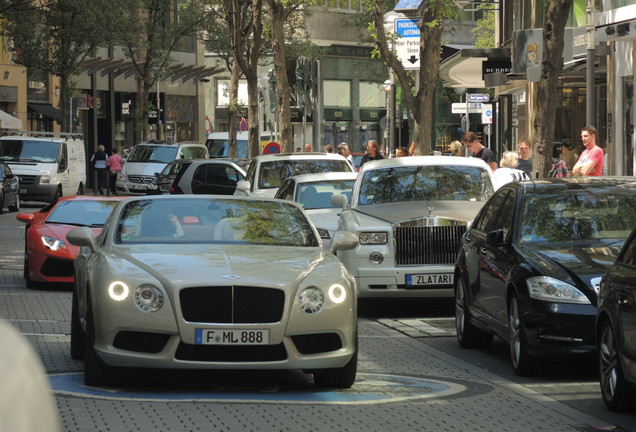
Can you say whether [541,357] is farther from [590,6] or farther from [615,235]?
[590,6]

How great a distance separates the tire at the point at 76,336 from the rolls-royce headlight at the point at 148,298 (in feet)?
5.60

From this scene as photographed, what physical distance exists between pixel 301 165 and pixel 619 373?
1583cm

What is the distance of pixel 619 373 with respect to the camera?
8117mm

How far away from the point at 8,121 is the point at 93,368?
48.0 m

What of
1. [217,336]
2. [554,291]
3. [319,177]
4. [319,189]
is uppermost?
[319,177]

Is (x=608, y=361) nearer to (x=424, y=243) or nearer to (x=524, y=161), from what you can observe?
(x=424, y=243)

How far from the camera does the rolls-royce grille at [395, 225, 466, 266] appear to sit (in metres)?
14.9

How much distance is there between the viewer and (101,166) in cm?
5131

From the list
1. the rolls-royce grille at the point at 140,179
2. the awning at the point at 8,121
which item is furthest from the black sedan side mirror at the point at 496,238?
the awning at the point at 8,121

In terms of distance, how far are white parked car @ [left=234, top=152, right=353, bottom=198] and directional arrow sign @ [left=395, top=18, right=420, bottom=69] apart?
8.24m

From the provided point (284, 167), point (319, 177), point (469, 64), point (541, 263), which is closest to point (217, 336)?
point (541, 263)

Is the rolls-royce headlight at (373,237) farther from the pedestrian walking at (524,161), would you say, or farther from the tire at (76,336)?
the pedestrian walking at (524,161)

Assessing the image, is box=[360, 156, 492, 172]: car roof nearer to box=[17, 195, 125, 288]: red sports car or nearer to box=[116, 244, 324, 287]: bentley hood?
box=[17, 195, 125, 288]: red sports car

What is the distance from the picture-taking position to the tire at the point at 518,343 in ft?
32.5
